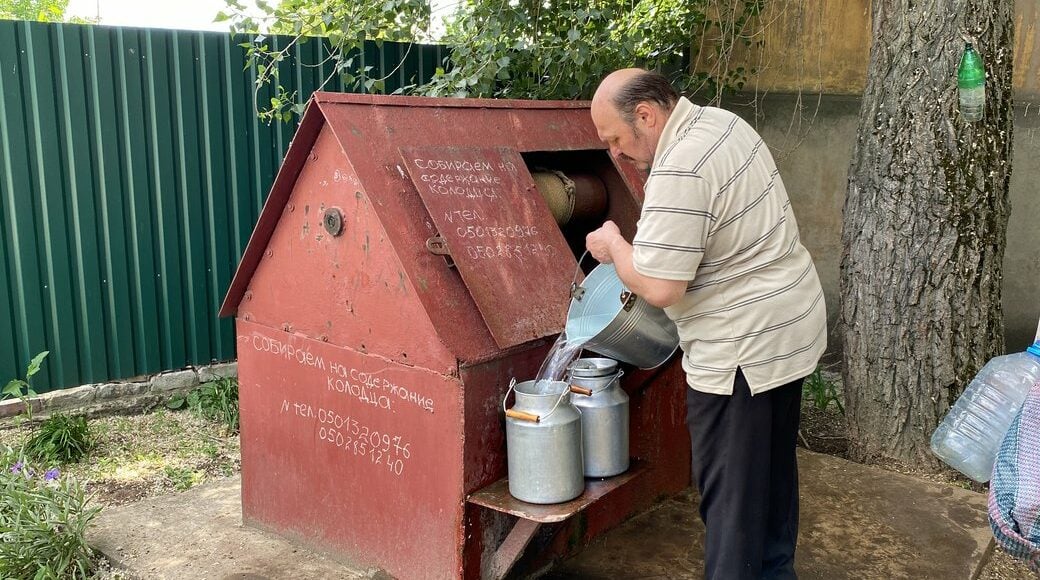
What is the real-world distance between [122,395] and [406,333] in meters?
3.18

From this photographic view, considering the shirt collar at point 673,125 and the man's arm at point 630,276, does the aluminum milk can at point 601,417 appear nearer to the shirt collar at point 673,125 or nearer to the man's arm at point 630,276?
the man's arm at point 630,276

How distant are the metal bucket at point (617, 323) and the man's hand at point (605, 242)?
192 millimetres

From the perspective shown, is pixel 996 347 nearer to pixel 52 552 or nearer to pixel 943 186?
pixel 943 186

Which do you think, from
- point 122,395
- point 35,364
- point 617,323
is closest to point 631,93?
point 617,323

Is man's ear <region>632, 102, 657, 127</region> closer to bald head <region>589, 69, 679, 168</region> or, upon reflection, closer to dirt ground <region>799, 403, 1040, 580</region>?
bald head <region>589, 69, 679, 168</region>

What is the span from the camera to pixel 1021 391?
2.86 m

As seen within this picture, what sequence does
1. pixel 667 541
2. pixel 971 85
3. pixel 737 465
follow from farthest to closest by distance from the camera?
pixel 971 85 < pixel 667 541 < pixel 737 465

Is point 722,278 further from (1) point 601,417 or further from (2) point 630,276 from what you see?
(1) point 601,417

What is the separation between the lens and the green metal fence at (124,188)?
4.64m

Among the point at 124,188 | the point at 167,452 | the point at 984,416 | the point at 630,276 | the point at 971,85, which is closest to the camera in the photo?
the point at 630,276

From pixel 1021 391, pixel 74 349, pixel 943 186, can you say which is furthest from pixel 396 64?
pixel 1021 391

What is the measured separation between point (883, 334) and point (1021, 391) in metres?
1.12

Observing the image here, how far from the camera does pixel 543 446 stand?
2508 millimetres

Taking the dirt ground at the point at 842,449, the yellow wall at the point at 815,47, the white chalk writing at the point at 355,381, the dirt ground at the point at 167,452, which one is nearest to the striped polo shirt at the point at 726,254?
the white chalk writing at the point at 355,381
